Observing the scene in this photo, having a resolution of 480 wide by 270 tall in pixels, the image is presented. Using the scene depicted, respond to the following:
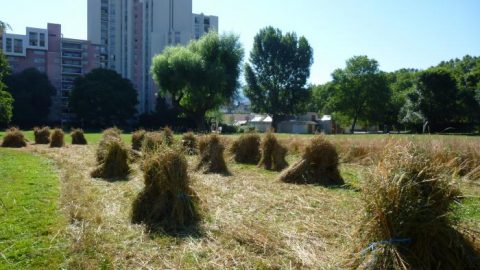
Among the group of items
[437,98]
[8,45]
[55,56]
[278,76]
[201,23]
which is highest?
[201,23]

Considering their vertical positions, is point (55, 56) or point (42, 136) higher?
point (55, 56)

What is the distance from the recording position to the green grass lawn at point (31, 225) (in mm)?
5492

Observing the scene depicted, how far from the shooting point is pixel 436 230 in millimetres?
4688

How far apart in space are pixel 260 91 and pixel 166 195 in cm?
6284

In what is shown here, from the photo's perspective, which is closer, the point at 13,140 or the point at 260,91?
the point at 13,140

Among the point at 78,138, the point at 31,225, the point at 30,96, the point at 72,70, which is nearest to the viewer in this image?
the point at 31,225

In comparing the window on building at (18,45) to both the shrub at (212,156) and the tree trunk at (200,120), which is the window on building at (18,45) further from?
the shrub at (212,156)

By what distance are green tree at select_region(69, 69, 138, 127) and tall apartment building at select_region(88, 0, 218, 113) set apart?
1891 centimetres

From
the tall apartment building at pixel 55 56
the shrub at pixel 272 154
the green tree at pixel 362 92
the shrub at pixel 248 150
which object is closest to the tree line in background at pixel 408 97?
the green tree at pixel 362 92

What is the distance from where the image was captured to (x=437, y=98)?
53.8m

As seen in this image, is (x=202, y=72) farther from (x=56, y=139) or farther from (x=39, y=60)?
(x=39, y=60)

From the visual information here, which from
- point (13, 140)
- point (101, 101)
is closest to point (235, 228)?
point (13, 140)

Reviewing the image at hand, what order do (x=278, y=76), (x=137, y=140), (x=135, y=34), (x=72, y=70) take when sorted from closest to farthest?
(x=137, y=140) → (x=278, y=76) → (x=72, y=70) → (x=135, y=34)

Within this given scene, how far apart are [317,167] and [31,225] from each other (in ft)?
26.9
